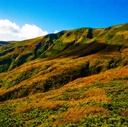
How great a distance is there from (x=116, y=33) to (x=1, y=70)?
75.8 meters

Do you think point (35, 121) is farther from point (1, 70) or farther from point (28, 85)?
point (1, 70)

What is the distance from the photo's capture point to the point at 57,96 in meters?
67.1

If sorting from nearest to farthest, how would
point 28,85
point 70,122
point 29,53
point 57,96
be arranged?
1. point 70,122
2. point 57,96
3. point 28,85
4. point 29,53

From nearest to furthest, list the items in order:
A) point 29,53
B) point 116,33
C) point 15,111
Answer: point 15,111 → point 116,33 → point 29,53

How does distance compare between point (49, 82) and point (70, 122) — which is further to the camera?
point (49, 82)

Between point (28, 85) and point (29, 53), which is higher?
point (29, 53)

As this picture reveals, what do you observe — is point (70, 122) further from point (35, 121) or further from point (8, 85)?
point (8, 85)

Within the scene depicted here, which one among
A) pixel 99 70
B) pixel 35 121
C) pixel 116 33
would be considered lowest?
pixel 35 121

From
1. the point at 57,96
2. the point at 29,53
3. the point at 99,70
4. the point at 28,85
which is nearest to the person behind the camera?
the point at 57,96

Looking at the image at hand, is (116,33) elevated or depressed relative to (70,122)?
elevated

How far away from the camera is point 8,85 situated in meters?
105

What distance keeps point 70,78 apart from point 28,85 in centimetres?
1483

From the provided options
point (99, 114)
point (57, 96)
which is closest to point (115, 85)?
point (57, 96)

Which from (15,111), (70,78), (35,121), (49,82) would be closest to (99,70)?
(70,78)
